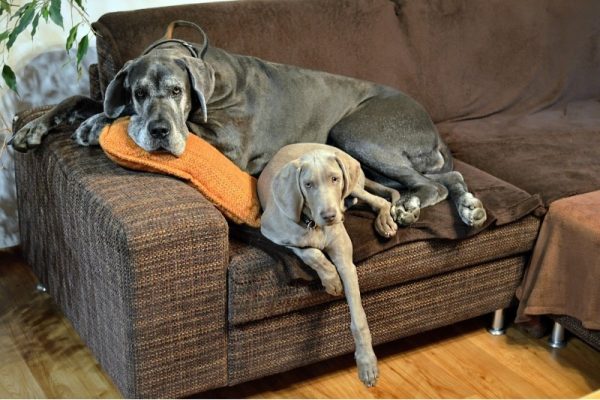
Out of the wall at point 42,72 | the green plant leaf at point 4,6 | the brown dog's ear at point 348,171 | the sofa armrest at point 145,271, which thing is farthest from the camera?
the wall at point 42,72

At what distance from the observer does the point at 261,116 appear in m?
2.57

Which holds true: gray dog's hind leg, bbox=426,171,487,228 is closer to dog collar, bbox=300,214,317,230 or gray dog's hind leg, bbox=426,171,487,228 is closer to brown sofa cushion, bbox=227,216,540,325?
brown sofa cushion, bbox=227,216,540,325

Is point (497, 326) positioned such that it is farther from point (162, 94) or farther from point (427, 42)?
point (162, 94)

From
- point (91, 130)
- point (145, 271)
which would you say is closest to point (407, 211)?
point (145, 271)

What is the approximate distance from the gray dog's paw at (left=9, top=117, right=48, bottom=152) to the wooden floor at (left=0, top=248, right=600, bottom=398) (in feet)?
1.93

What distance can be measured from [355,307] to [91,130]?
0.86 meters

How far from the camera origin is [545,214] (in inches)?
102

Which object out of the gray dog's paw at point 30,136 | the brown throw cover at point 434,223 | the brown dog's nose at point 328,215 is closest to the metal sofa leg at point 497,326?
the brown throw cover at point 434,223

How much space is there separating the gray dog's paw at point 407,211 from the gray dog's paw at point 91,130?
2.70 feet

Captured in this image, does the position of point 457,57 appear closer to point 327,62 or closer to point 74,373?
point 327,62

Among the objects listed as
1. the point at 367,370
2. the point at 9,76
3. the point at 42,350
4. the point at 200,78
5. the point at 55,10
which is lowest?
the point at 42,350

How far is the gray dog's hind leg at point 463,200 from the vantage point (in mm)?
2441

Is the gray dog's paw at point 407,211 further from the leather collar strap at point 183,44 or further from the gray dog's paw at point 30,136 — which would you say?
the gray dog's paw at point 30,136

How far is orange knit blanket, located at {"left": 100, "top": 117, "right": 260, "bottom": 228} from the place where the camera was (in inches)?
88.9
